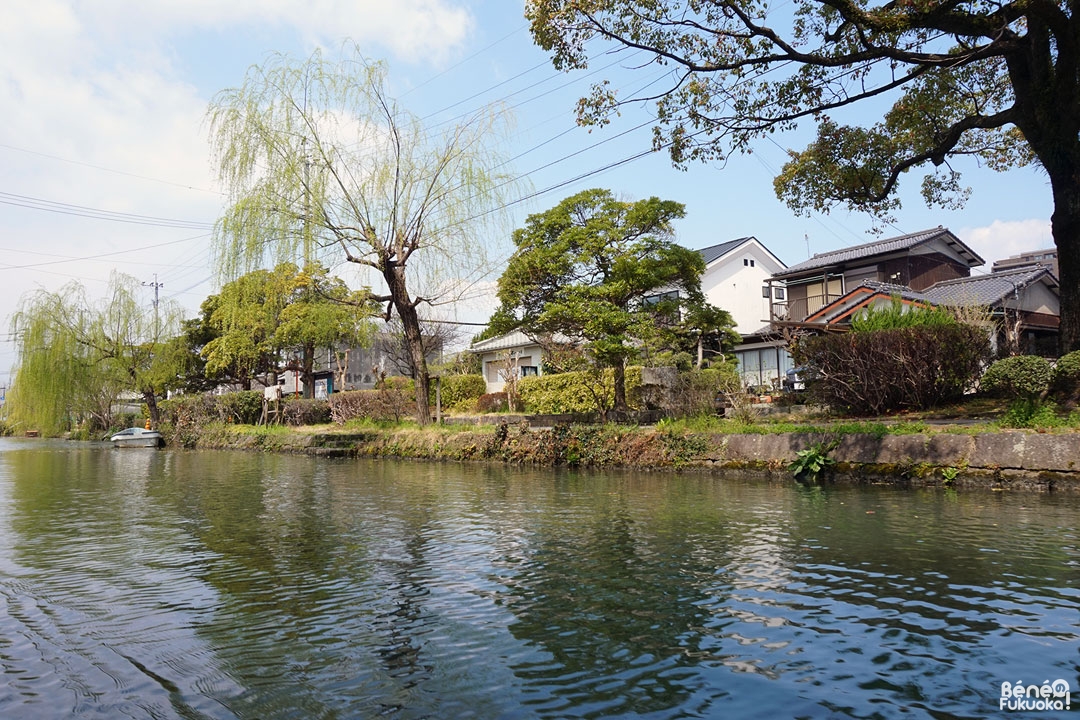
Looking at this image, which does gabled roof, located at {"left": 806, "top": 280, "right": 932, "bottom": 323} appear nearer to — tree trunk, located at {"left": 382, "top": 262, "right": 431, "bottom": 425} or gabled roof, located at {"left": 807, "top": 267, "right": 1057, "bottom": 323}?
gabled roof, located at {"left": 807, "top": 267, "right": 1057, "bottom": 323}

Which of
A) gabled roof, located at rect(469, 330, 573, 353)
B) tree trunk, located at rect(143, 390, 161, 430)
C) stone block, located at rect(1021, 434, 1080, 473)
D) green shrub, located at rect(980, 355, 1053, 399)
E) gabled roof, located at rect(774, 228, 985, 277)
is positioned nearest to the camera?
stone block, located at rect(1021, 434, 1080, 473)

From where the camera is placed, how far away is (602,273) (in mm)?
18109

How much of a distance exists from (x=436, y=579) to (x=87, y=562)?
3491 millimetres

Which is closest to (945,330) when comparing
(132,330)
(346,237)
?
(346,237)

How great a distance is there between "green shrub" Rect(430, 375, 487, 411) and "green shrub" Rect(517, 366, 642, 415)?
15.4 feet

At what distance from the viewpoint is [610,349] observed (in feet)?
53.9

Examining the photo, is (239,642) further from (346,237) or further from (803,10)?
(346,237)

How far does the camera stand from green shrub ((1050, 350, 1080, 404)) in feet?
36.3

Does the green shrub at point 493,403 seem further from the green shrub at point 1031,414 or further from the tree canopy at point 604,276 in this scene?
the green shrub at point 1031,414

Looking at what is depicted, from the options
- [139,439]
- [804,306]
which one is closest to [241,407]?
[139,439]

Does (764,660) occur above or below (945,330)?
below

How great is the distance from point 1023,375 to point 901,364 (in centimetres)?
205

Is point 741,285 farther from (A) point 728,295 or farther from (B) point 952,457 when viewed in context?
(B) point 952,457

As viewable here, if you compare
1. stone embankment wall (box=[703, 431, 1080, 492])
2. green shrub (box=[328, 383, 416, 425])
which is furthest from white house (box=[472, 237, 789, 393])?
stone embankment wall (box=[703, 431, 1080, 492])
